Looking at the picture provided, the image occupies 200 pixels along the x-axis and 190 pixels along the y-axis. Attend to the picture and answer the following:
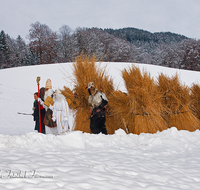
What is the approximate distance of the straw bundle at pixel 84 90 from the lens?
4.01 metres

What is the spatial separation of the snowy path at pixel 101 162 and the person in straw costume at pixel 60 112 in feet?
3.82

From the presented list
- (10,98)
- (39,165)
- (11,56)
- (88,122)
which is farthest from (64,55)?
(39,165)

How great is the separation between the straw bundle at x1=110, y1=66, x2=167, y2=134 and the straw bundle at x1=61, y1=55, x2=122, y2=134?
48 centimetres

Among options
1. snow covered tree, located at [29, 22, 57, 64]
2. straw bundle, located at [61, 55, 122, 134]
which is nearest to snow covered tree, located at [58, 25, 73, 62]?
snow covered tree, located at [29, 22, 57, 64]

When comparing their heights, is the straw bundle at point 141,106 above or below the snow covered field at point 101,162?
above

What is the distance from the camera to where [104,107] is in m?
3.75

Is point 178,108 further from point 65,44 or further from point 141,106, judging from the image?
point 65,44

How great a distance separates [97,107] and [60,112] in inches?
32.9

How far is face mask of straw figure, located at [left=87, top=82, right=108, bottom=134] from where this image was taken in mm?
3676

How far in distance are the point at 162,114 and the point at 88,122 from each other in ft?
5.00

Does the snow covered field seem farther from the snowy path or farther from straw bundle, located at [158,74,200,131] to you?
straw bundle, located at [158,74,200,131]

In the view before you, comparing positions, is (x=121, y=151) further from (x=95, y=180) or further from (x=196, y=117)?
(x=196, y=117)

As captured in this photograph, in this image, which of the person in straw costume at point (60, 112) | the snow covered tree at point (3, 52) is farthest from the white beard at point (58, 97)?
the snow covered tree at point (3, 52)

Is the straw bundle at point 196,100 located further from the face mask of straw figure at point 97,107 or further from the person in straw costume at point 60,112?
the person in straw costume at point 60,112
